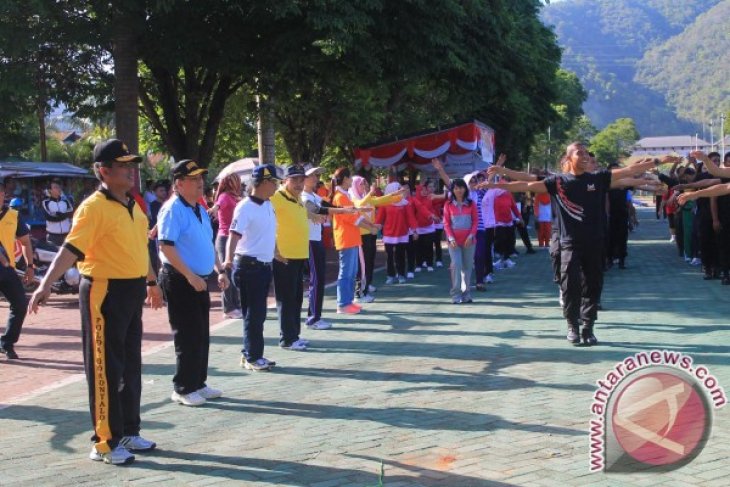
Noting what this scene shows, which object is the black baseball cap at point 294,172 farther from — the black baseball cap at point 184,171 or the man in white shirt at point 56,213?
the man in white shirt at point 56,213

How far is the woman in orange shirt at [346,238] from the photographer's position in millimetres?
11297

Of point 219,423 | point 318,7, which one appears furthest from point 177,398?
point 318,7

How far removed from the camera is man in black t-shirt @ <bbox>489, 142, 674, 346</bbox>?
8852 mm

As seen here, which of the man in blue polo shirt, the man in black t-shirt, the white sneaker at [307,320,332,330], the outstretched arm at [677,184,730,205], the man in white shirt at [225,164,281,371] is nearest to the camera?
the man in blue polo shirt

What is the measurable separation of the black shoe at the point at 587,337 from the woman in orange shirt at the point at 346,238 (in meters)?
3.42

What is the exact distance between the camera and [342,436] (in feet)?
19.2

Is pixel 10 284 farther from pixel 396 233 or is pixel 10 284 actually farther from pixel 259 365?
pixel 396 233

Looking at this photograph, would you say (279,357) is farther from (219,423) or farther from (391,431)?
(391,431)

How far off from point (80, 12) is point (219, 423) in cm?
1223

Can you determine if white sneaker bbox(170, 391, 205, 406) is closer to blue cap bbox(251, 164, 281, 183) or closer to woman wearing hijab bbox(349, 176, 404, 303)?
blue cap bbox(251, 164, 281, 183)

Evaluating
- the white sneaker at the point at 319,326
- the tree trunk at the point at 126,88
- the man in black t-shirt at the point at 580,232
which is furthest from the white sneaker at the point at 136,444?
the tree trunk at the point at 126,88

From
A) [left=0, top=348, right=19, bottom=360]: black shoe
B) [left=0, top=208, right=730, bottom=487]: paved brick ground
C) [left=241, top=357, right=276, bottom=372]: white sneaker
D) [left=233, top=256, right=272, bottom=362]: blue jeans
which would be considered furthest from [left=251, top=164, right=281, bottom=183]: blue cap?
[left=0, top=348, right=19, bottom=360]: black shoe

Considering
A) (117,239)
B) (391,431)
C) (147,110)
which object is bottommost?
(391,431)

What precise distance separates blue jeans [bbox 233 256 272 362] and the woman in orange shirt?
10.7 ft
